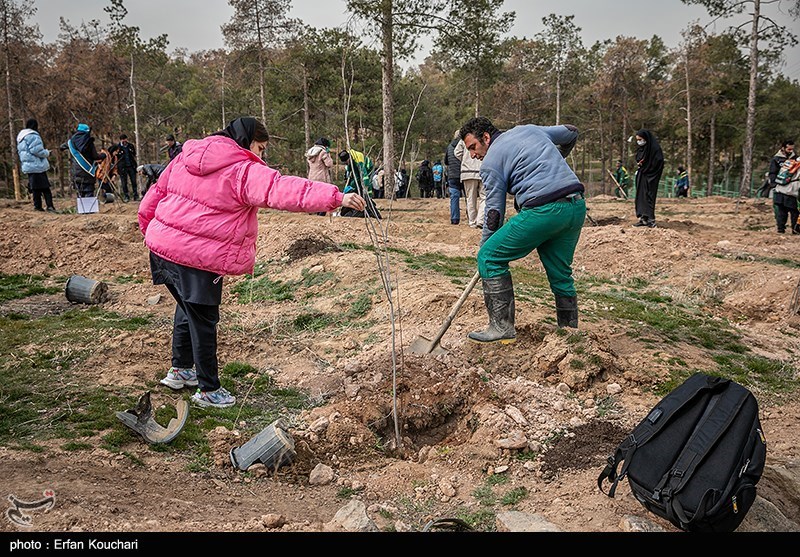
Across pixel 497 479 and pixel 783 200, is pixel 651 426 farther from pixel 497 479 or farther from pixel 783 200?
pixel 783 200

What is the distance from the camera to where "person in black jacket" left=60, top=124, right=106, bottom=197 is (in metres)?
11.8

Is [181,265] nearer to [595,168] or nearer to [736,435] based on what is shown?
[736,435]

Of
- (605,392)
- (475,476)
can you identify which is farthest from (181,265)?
(605,392)

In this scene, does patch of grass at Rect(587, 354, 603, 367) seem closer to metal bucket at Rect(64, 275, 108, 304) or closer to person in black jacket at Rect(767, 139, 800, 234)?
metal bucket at Rect(64, 275, 108, 304)

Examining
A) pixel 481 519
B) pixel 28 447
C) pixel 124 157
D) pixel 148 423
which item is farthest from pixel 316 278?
pixel 124 157

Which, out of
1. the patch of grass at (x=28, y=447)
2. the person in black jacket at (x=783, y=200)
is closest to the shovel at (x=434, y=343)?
the patch of grass at (x=28, y=447)

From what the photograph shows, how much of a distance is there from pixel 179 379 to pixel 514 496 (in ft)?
7.75

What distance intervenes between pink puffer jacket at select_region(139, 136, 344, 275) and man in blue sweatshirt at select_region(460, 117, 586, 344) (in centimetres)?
149

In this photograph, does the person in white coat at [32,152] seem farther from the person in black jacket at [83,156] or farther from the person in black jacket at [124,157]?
the person in black jacket at [124,157]

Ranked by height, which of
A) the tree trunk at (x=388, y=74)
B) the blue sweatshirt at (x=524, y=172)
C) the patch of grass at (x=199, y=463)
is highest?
the tree trunk at (x=388, y=74)

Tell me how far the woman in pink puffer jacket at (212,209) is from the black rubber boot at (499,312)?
1611 mm

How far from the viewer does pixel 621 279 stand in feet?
27.9

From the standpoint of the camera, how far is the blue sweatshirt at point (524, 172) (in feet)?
14.0

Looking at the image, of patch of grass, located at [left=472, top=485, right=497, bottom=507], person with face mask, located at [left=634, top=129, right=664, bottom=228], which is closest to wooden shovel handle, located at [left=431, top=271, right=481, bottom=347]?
patch of grass, located at [left=472, top=485, right=497, bottom=507]
